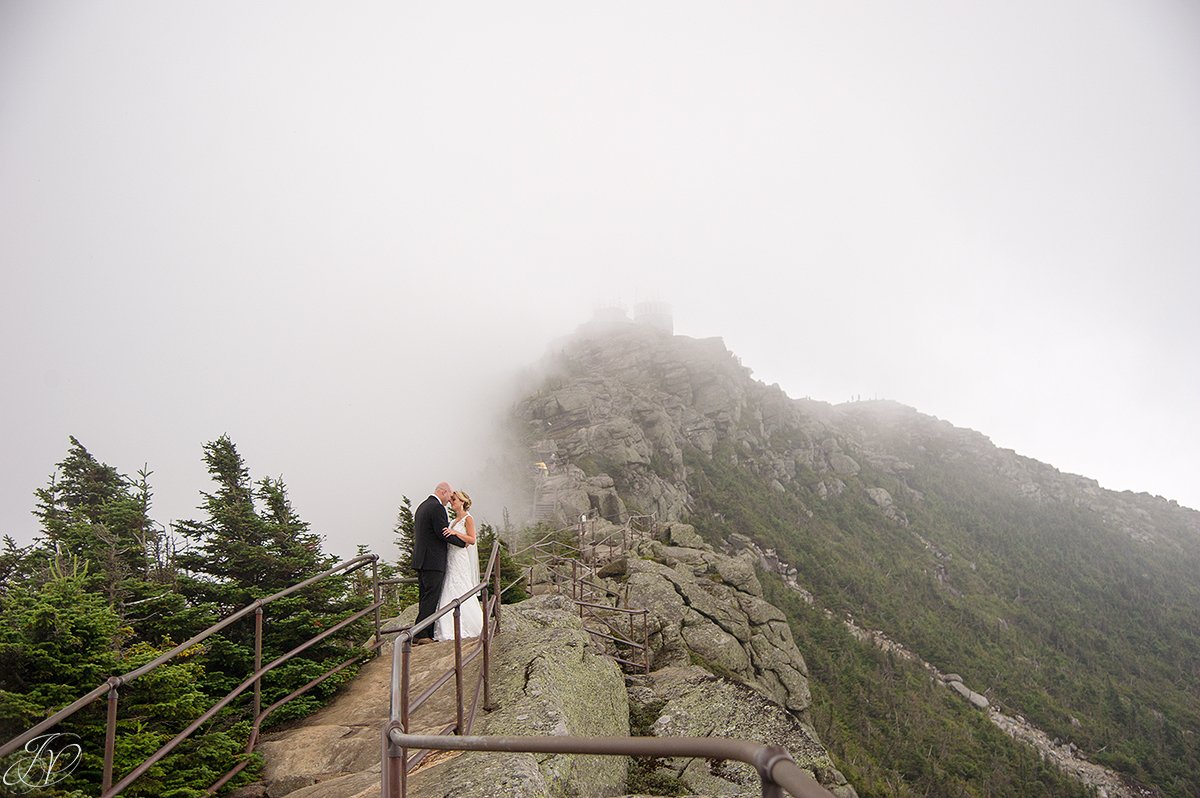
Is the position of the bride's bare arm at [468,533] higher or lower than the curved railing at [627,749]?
higher

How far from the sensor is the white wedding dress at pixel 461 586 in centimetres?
724

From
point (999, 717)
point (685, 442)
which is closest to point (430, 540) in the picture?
point (999, 717)

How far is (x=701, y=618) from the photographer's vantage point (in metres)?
15.5

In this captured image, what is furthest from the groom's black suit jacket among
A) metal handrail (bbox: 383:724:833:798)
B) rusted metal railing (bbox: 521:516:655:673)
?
metal handrail (bbox: 383:724:833:798)

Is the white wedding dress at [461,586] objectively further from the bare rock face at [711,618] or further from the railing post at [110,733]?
the bare rock face at [711,618]

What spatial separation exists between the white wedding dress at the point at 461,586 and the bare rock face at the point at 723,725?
2.39 m

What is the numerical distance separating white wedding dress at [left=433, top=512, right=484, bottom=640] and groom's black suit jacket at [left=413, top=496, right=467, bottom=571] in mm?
129

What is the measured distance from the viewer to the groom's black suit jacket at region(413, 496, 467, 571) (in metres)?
7.13

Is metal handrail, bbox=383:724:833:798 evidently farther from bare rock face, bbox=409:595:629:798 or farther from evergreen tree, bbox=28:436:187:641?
evergreen tree, bbox=28:436:187:641

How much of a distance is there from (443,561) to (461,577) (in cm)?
33

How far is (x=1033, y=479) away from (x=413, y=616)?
229m

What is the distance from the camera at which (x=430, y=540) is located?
23.5 ft

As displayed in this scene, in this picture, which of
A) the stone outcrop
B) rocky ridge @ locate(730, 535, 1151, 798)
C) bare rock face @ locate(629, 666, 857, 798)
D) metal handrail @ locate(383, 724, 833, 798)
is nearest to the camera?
metal handrail @ locate(383, 724, 833, 798)

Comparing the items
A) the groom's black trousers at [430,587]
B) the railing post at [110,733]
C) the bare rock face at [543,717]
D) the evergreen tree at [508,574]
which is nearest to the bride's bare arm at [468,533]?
the groom's black trousers at [430,587]
